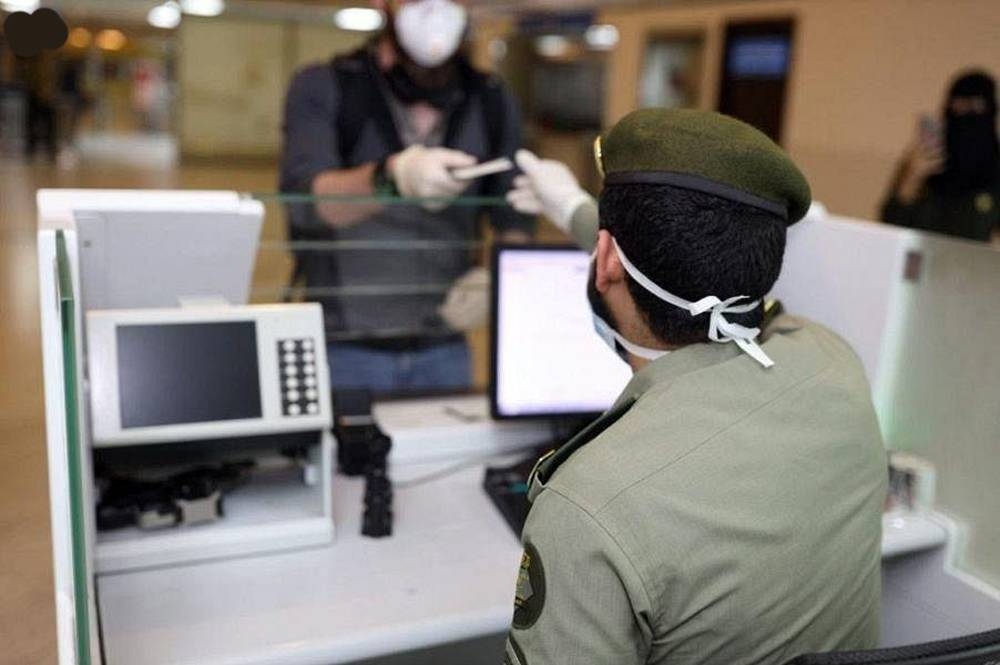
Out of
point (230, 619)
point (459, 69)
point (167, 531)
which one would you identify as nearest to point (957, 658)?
point (230, 619)

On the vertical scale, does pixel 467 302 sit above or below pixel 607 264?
below

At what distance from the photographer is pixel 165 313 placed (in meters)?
1.25

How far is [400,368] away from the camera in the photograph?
73.6 inches

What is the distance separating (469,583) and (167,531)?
0.42 metres

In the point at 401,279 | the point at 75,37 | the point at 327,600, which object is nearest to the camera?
the point at 327,600

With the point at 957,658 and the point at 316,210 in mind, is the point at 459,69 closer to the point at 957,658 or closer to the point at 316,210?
the point at 316,210

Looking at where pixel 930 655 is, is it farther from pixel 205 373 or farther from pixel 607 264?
pixel 205 373

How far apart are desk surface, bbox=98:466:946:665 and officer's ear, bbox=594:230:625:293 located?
481 mm

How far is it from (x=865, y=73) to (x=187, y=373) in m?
5.87

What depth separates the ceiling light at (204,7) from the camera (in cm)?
977

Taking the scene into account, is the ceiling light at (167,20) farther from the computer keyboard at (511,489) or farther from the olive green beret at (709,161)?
the olive green beret at (709,161)

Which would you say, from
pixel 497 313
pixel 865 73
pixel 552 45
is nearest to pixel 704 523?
pixel 497 313

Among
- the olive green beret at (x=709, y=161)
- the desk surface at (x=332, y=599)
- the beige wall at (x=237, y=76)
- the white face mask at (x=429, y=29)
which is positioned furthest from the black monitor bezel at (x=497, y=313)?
the beige wall at (x=237, y=76)

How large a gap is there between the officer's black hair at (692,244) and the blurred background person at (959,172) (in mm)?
2352
